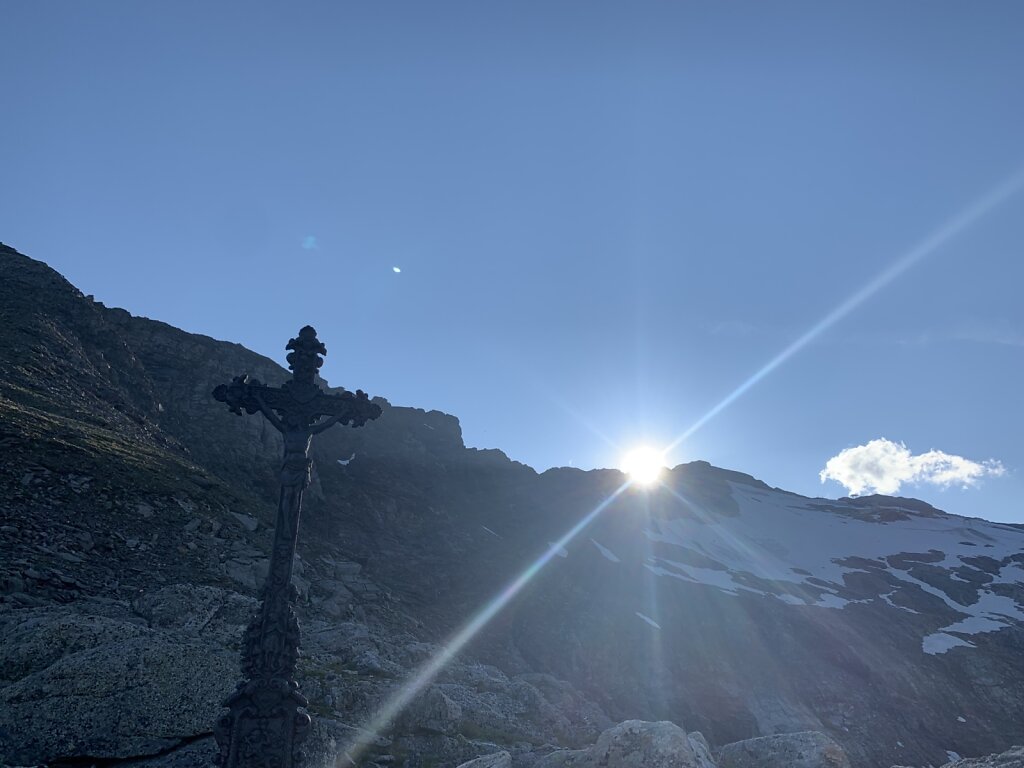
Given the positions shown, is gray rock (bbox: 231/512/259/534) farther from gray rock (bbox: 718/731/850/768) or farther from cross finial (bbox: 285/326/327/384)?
gray rock (bbox: 718/731/850/768)

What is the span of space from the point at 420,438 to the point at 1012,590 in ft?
282

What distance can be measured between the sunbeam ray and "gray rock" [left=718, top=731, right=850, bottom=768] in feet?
24.7

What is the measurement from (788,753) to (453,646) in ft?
117

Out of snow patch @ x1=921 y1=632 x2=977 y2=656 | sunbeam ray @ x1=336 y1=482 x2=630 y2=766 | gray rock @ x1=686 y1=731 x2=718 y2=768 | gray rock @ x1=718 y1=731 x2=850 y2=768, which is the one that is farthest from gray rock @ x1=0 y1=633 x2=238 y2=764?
snow patch @ x1=921 y1=632 x2=977 y2=656

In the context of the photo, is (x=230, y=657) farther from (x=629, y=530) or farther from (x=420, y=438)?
(x=420, y=438)

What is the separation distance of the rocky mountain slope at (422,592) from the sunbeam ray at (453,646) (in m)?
0.34

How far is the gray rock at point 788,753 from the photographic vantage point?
11336 mm

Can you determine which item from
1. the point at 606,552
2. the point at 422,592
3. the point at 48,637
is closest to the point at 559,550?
the point at 606,552

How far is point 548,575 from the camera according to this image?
63594 millimetres

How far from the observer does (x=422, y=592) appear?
179 ft

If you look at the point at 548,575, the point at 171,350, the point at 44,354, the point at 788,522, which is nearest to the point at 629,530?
the point at 548,575

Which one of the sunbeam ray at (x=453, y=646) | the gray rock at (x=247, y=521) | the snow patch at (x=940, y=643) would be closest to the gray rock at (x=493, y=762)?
the sunbeam ray at (x=453, y=646)

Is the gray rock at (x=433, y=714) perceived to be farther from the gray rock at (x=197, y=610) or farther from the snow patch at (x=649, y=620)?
the snow patch at (x=649, y=620)

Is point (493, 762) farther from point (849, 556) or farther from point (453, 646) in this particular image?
point (849, 556)
